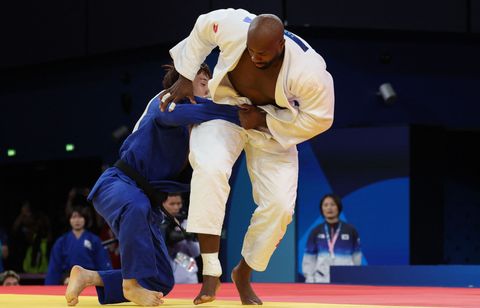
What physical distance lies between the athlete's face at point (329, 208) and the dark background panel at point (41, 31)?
13.0 feet

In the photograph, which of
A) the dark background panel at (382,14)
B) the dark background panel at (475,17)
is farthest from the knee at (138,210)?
the dark background panel at (475,17)

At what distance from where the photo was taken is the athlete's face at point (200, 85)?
4.23m

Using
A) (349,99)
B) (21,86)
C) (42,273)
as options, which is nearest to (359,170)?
(349,99)

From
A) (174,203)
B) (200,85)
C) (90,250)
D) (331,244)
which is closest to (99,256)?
(90,250)

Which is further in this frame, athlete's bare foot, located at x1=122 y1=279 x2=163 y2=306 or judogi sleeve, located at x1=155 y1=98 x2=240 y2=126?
judogi sleeve, located at x1=155 y1=98 x2=240 y2=126

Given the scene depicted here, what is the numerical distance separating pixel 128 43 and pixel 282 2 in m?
2.02

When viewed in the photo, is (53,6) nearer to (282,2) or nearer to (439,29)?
(282,2)

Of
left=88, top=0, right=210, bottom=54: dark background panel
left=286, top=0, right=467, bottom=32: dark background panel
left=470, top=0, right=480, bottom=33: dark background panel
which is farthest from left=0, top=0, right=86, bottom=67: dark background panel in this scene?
left=470, top=0, right=480, bottom=33: dark background panel

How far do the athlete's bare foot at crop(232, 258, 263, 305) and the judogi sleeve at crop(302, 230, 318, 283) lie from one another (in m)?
4.47

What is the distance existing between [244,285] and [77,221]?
4.84 metres

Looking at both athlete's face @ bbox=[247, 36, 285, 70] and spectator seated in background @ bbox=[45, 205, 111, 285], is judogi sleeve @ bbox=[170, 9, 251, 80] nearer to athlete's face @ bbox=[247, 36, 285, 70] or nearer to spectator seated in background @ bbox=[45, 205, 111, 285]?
athlete's face @ bbox=[247, 36, 285, 70]

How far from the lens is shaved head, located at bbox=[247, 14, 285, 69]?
12.1 ft

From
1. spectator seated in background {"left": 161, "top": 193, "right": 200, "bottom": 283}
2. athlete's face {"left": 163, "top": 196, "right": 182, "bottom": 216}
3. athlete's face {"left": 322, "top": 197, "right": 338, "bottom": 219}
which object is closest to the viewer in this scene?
spectator seated in background {"left": 161, "top": 193, "right": 200, "bottom": 283}

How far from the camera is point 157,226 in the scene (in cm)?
409
